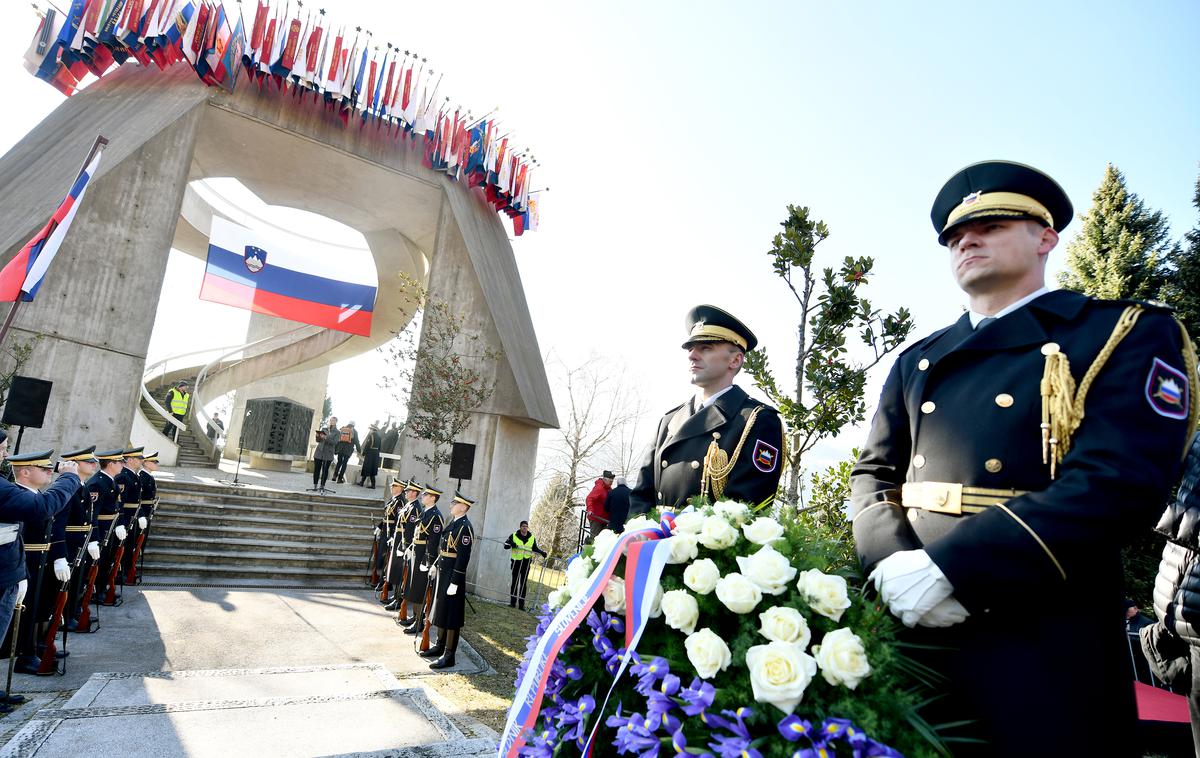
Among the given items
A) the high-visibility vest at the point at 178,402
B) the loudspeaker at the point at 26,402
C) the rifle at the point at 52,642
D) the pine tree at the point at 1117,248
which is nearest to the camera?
the rifle at the point at 52,642

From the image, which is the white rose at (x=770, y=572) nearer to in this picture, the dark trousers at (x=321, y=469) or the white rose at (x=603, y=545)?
the white rose at (x=603, y=545)

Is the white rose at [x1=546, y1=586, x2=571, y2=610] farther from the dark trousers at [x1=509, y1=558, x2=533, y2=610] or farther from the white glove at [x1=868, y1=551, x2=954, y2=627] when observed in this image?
the dark trousers at [x1=509, y1=558, x2=533, y2=610]

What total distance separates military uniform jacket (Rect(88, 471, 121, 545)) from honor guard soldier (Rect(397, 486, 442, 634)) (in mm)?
4149

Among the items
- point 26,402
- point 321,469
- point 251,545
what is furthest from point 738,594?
point 321,469

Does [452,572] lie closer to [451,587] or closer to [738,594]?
[451,587]

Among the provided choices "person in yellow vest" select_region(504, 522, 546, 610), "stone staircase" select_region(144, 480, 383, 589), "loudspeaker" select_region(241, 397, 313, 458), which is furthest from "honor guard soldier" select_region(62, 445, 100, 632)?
"loudspeaker" select_region(241, 397, 313, 458)

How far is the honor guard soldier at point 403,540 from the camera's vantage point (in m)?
10.9

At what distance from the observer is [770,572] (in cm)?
162

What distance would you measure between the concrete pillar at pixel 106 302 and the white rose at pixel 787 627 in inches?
550

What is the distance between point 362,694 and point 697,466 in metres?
3.77

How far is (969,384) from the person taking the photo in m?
1.83

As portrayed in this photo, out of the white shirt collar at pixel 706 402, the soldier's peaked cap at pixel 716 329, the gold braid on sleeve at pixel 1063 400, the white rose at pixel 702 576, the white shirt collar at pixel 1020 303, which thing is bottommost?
the white rose at pixel 702 576

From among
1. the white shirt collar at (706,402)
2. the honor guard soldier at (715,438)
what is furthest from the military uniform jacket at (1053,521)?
the white shirt collar at (706,402)

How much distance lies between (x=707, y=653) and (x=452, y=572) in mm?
7645
